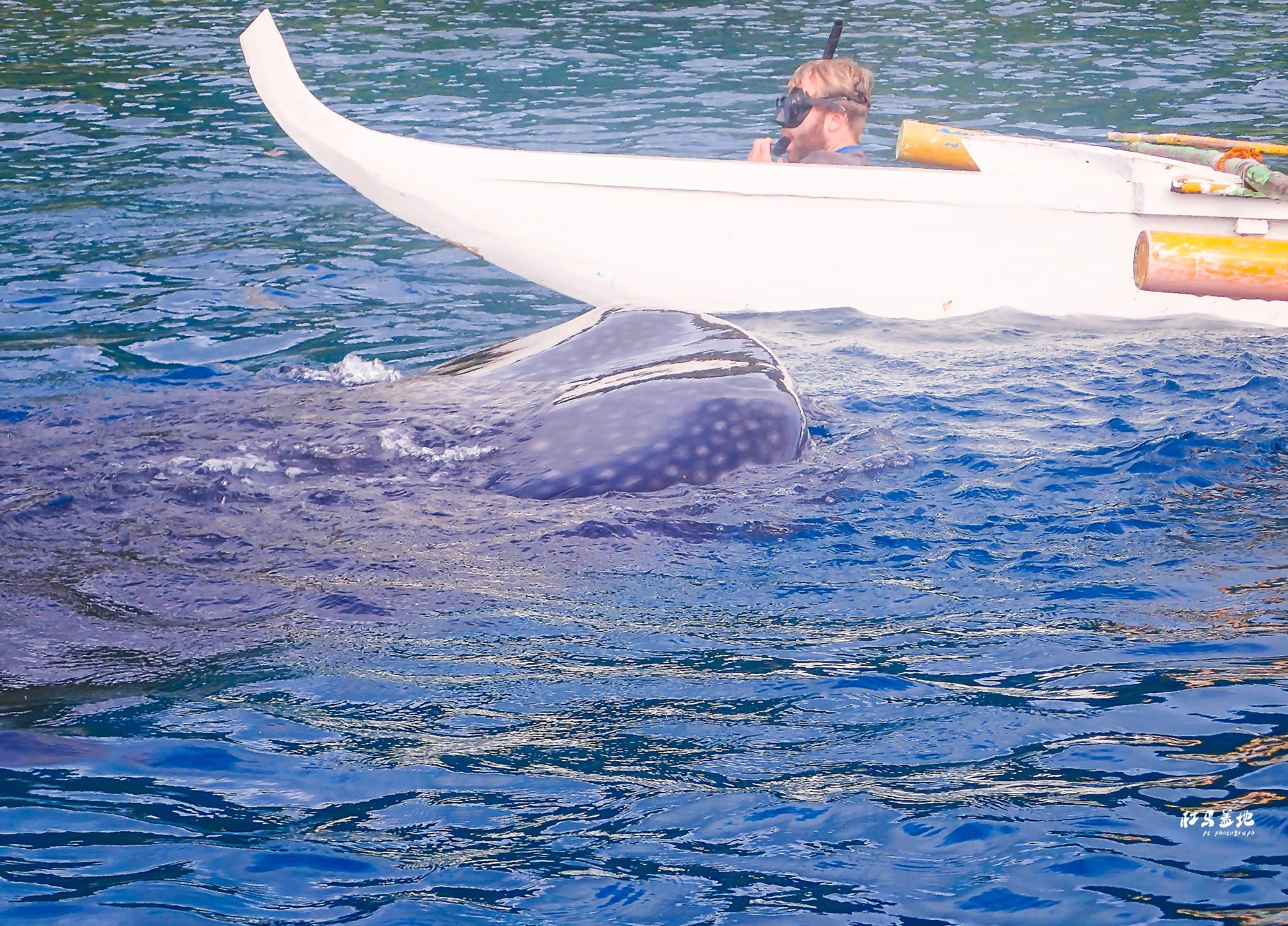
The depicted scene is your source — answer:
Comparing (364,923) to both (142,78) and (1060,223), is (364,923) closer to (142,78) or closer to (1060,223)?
(1060,223)

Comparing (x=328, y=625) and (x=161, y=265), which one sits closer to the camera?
(x=328, y=625)

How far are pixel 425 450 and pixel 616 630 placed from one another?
4.56ft

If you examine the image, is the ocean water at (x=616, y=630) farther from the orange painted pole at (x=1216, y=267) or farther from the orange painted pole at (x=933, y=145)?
the orange painted pole at (x=933, y=145)

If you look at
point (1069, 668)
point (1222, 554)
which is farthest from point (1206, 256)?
point (1069, 668)

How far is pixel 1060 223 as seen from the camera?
6.70 metres

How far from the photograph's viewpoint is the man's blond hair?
294 inches

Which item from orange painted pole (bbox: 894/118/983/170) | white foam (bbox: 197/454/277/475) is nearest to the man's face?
orange painted pole (bbox: 894/118/983/170)

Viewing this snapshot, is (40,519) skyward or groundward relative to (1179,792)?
skyward

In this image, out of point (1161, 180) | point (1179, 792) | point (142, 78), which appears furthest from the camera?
point (142, 78)

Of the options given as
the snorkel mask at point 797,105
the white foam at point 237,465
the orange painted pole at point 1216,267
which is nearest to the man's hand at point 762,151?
the snorkel mask at point 797,105

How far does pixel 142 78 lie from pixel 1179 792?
12.9 meters

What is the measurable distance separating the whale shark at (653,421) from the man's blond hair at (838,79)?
314 centimetres

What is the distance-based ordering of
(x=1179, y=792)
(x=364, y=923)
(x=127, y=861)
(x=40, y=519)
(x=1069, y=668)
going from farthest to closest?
(x=40, y=519)
(x=1069, y=668)
(x=1179, y=792)
(x=127, y=861)
(x=364, y=923)

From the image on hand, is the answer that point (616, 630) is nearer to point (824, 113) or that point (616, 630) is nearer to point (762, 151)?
point (762, 151)
